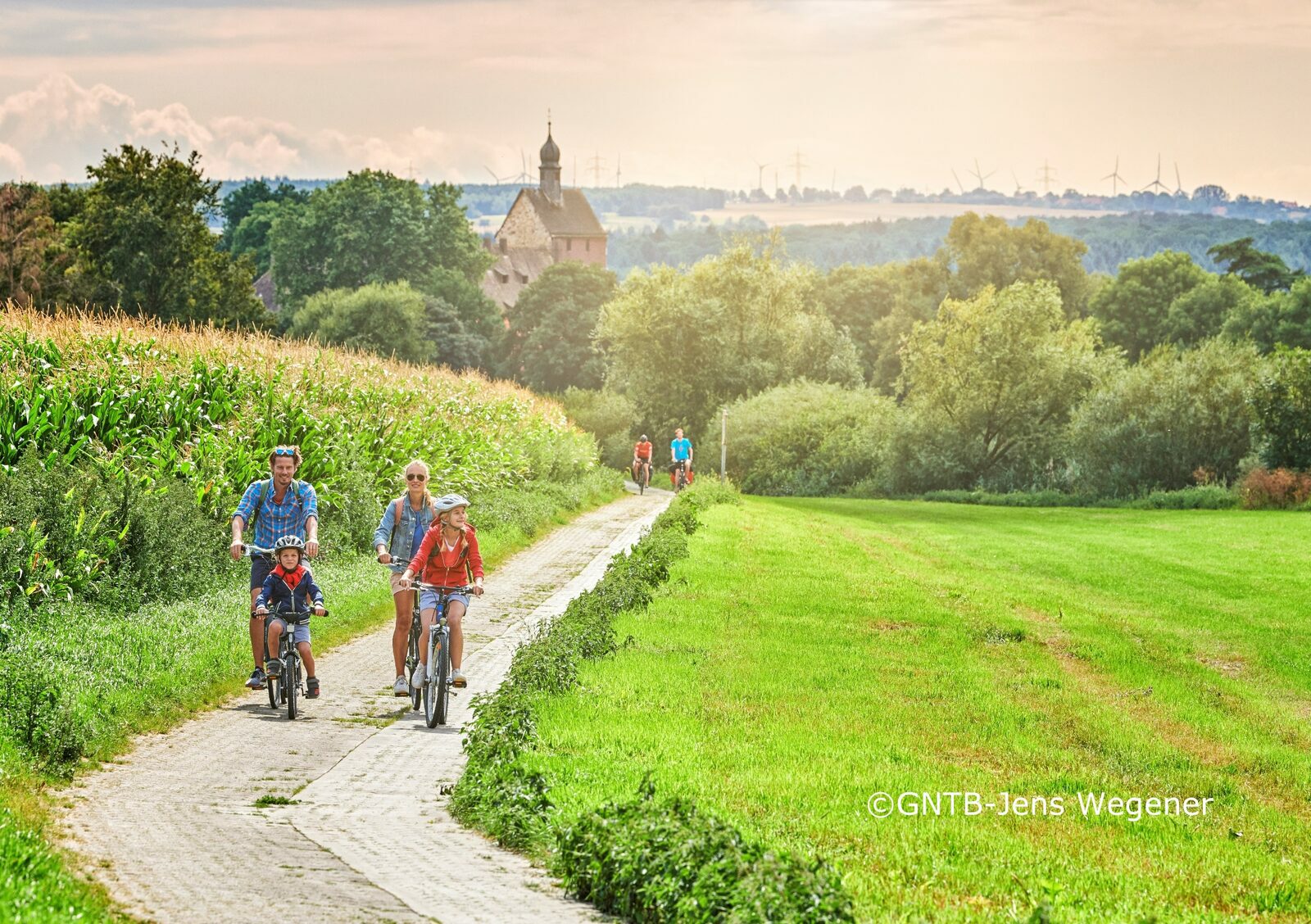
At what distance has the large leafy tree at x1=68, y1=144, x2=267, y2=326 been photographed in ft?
166

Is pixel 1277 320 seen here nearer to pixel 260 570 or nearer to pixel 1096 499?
pixel 1096 499

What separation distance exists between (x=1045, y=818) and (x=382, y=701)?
263 inches

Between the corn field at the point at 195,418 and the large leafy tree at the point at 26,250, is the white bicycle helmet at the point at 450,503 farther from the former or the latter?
the large leafy tree at the point at 26,250

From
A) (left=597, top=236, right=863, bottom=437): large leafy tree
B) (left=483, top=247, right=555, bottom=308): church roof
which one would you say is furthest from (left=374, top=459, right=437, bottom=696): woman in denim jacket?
(left=483, top=247, right=555, bottom=308): church roof

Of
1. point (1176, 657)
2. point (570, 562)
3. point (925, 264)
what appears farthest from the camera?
point (925, 264)

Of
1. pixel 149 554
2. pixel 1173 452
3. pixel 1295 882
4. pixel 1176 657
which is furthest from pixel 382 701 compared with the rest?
pixel 1173 452

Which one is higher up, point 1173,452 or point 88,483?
point 88,483

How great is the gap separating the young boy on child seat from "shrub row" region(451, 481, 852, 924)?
2319mm

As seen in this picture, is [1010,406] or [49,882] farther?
[1010,406]

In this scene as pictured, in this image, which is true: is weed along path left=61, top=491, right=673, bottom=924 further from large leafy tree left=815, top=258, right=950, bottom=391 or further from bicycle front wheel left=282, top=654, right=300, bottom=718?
large leafy tree left=815, top=258, right=950, bottom=391

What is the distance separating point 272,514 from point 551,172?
14335cm

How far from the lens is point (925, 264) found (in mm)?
113562

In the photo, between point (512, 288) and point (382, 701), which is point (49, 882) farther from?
point (512, 288)

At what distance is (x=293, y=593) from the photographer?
13797mm
